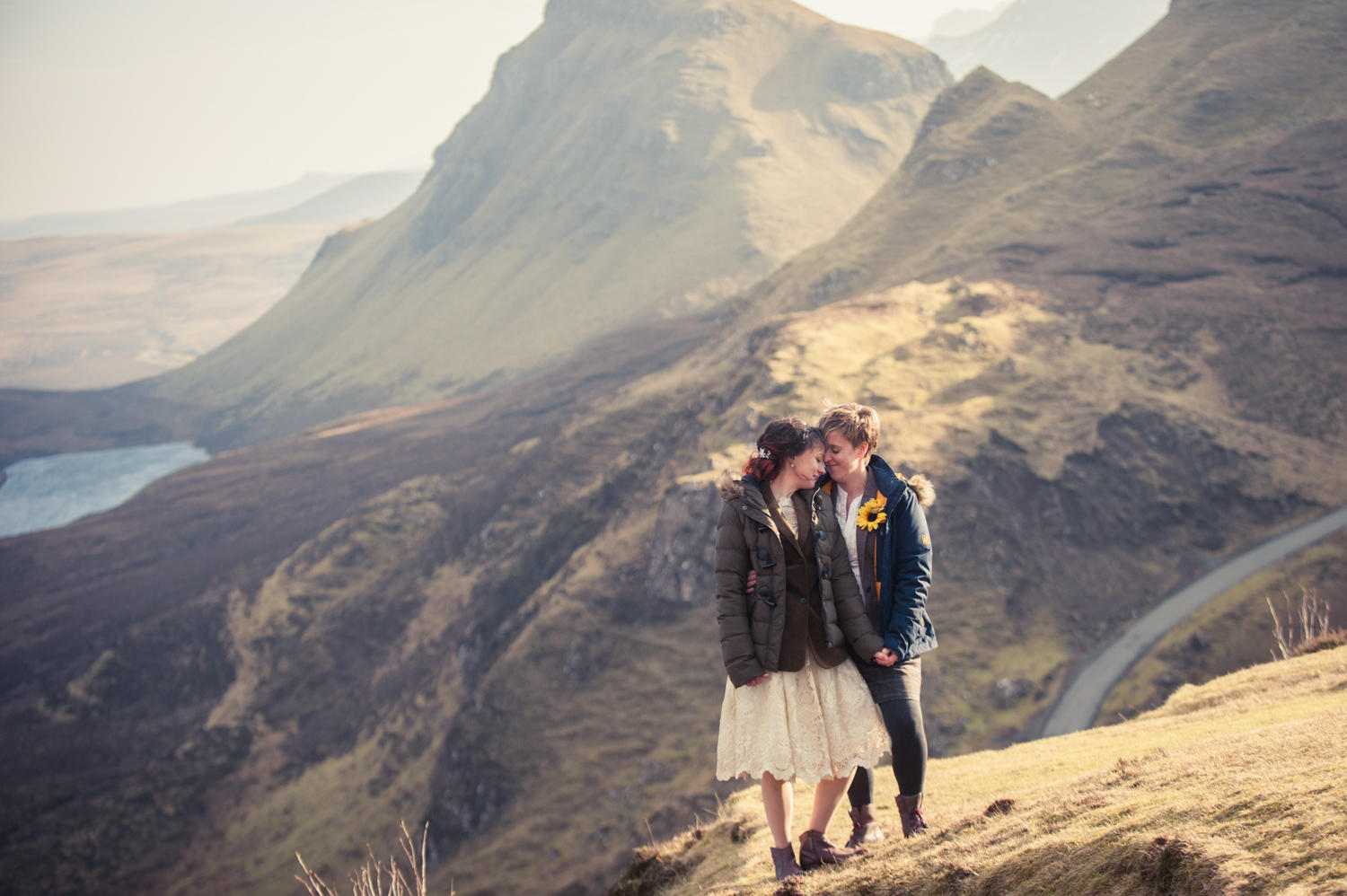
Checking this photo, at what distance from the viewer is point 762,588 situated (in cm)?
833

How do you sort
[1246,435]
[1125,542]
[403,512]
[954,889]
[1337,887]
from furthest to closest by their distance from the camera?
[403,512], [1246,435], [1125,542], [954,889], [1337,887]

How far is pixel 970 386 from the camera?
68.2 m

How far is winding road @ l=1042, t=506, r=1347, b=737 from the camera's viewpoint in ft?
148

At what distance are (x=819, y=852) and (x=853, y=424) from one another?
4611 mm

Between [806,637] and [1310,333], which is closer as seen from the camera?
[806,637]

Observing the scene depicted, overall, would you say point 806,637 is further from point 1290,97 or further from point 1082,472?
point 1290,97

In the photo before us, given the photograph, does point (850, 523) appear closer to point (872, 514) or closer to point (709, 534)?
point (872, 514)

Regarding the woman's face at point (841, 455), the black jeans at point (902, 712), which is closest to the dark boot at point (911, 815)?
the black jeans at point (902, 712)

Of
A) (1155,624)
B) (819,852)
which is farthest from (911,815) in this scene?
(1155,624)

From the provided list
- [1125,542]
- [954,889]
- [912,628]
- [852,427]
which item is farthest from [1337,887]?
[1125,542]

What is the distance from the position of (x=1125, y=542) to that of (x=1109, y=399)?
12967 mm

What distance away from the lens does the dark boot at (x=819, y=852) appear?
9.05 meters

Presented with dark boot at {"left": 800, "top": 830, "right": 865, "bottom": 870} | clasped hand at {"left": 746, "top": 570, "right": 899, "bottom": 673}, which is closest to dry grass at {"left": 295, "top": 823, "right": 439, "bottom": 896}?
clasped hand at {"left": 746, "top": 570, "right": 899, "bottom": 673}

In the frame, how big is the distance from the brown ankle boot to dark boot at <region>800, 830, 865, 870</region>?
217 millimetres
